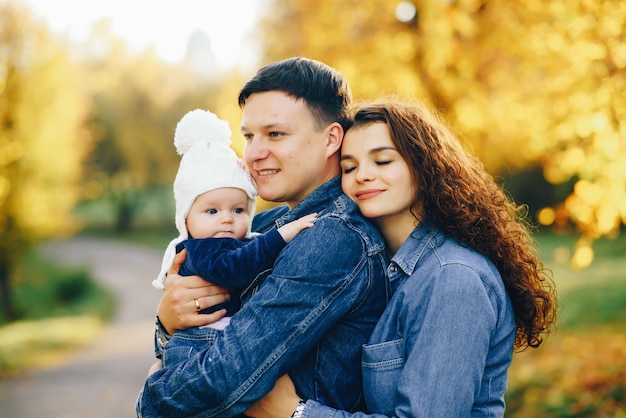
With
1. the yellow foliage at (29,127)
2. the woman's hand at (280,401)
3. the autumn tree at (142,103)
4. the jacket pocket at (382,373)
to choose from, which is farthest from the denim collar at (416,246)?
the autumn tree at (142,103)

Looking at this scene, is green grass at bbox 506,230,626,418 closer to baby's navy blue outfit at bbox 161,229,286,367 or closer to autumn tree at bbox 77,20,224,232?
baby's navy blue outfit at bbox 161,229,286,367

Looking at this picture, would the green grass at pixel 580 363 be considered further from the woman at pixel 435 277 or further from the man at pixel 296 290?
the man at pixel 296 290

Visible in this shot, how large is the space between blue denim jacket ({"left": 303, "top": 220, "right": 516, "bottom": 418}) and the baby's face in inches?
31.4

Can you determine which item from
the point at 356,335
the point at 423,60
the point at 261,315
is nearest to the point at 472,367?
the point at 356,335

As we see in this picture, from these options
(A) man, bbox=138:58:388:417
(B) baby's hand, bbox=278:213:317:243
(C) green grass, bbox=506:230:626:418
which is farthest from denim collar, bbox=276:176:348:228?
(C) green grass, bbox=506:230:626:418

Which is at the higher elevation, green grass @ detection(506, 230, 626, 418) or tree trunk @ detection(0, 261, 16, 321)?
tree trunk @ detection(0, 261, 16, 321)

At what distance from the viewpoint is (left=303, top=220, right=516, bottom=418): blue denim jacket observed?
6.93 ft

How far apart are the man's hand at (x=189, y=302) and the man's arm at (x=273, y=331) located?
27cm

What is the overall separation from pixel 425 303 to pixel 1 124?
45.1ft

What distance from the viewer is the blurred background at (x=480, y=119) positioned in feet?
16.5

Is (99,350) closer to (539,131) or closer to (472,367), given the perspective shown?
(539,131)

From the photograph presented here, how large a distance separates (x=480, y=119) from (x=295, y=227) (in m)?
5.75

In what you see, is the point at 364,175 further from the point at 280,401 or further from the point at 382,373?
the point at 280,401

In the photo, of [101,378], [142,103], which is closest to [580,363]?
[101,378]
